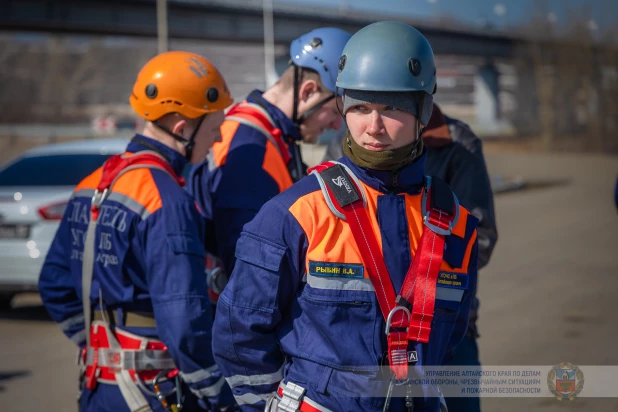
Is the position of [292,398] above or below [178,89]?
below

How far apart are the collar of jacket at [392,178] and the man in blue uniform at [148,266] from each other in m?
0.94

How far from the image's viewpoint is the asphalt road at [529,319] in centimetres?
738

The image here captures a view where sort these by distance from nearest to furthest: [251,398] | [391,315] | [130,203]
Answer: [391,315], [251,398], [130,203]

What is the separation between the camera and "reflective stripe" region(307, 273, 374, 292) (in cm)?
253

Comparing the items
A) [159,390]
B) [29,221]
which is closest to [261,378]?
[159,390]

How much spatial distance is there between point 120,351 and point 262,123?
1.32m

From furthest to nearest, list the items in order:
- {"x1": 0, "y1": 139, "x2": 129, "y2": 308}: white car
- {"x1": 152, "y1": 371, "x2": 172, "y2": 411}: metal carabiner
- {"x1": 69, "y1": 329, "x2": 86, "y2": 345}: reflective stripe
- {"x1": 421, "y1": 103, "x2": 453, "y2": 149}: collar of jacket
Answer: {"x1": 0, "y1": 139, "x2": 129, "y2": 308}: white car < {"x1": 421, "y1": 103, "x2": 453, "y2": 149}: collar of jacket < {"x1": 69, "y1": 329, "x2": 86, "y2": 345}: reflective stripe < {"x1": 152, "y1": 371, "x2": 172, "y2": 411}: metal carabiner

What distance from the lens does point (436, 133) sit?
13.9 feet

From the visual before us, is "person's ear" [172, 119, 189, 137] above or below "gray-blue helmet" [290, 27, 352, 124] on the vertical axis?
below

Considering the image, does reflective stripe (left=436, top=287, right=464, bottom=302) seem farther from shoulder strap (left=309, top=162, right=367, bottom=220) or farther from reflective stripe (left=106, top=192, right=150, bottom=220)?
reflective stripe (left=106, top=192, right=150, bottom=220)

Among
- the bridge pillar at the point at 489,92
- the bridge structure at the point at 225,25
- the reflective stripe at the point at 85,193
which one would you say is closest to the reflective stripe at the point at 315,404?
the reflective stripe at the point at 85,193

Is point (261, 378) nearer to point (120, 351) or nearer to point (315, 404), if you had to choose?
point (315, 404)

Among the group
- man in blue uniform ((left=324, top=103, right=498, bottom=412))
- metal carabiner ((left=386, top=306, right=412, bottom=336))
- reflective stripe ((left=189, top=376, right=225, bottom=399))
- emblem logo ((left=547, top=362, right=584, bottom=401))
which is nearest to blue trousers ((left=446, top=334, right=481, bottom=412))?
man in blue uniform ((left=324, top=103, right=498, bottom=412))

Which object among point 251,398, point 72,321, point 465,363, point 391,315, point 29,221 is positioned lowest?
point 465,363
